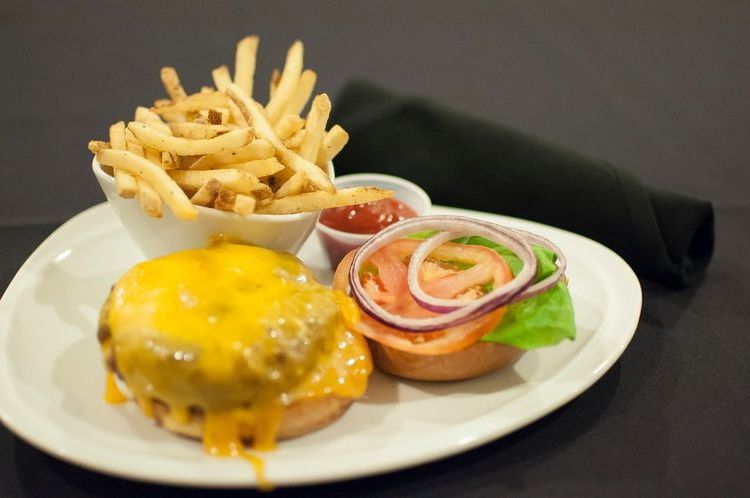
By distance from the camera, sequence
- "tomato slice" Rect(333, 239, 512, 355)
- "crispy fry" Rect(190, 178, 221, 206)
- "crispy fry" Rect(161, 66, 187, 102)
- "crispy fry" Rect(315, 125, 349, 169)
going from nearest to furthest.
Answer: "tomato slice" Rect(333, 239, 512, 355)
"crispy fry" Rect(190, 178, 221, 206)
"crispy fry" Rect(315, 125, 349, 169)
"crispy fry" Rect(161, 66, 187, 102)

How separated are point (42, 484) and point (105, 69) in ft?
10.7

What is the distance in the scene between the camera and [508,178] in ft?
10.7

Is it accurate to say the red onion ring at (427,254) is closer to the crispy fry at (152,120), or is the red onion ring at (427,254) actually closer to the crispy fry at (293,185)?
the crispy fry at (293,185)

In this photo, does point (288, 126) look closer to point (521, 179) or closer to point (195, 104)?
point (195, 104)

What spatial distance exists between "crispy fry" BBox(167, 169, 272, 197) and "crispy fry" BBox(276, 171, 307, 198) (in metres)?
0.05

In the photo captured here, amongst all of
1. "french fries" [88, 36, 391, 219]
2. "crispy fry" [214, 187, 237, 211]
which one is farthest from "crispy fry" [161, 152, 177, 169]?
"crispy fry" [214, 187, 237, 211]

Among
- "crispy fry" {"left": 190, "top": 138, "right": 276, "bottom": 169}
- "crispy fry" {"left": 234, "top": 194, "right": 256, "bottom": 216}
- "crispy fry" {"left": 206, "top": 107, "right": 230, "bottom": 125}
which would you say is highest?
"crispy fry" {"left": 206, "top": 107, "right": 230, "bottom": 125}

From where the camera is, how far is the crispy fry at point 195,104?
263 cm

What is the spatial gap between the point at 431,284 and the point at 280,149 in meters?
0.63

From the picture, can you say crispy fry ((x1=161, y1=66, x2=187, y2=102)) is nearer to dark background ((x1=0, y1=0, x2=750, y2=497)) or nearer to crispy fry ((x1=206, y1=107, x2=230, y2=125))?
crispy fry ((x1=206, y1=107, x2=230, y2=125))

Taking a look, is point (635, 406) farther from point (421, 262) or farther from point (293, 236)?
point (293, 236)

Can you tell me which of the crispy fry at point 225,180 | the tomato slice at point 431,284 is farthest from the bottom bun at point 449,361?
the crispy fry at point 225,180

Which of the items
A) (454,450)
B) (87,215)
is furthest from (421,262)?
(87,215)

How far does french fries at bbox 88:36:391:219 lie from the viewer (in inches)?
88.7
